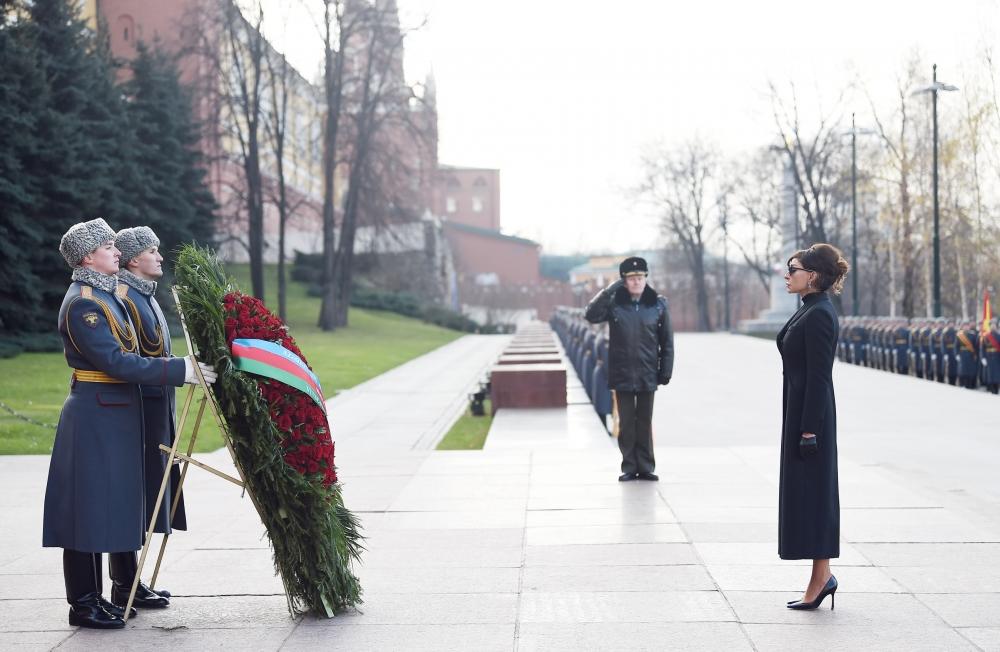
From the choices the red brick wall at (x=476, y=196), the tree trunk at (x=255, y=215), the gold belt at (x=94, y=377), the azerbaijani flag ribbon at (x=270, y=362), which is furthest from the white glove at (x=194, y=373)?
the red brick wall at (x=476, y=196)

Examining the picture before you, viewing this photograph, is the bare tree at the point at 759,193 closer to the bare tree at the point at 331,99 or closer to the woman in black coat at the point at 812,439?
the bare tree at the point at 331,99

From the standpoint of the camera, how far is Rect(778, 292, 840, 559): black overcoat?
588 cm

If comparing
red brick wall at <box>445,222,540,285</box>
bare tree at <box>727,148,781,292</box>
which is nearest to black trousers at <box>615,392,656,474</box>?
bare tree at <box>727,148,781,292</box>

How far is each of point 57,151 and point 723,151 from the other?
159 ft

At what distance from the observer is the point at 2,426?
14.7 meters

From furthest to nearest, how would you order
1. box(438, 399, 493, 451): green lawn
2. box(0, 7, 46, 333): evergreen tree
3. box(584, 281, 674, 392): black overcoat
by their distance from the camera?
box(0, 7, 46, 333): evergreen tree
box(438, 399, 493, 451): green lawn
box(584, 281, 674, 392): black overcoat

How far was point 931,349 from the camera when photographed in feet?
80.5

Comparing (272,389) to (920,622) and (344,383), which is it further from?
(344,383)

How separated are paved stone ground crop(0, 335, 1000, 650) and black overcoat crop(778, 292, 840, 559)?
0.37 meters

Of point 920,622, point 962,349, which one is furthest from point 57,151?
point 920,622

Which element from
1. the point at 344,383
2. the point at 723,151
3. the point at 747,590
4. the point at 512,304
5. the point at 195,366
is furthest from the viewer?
the point at 512,304

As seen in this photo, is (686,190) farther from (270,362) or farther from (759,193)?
(270,362)

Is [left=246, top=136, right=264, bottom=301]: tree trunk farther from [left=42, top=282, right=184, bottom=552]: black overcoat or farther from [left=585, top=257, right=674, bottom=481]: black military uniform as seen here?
[left=42, top=282, right=184, bottom=552]: black overcoat

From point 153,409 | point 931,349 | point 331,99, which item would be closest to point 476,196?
point 331,99
